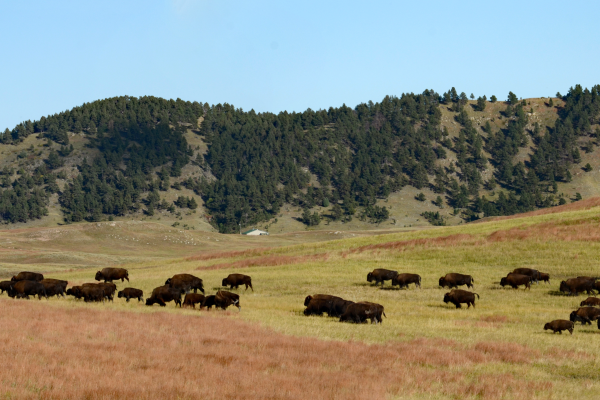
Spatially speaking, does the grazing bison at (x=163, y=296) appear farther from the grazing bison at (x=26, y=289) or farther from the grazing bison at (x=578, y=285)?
the grazing bison at (x=578, y=285)

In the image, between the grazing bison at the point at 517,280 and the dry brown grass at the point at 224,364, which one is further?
the grazing bison at the point at 517,280

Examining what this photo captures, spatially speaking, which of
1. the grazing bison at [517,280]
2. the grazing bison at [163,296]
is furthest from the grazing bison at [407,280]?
the grazing bison at [163,296]

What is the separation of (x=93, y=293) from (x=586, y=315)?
2393cm

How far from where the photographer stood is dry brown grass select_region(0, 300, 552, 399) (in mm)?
12570

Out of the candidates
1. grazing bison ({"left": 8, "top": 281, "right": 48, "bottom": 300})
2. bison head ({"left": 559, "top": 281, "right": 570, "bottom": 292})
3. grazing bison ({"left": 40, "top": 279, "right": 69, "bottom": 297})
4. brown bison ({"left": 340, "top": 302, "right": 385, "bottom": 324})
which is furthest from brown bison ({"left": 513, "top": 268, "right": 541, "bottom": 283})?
grazing bison ({"left": 8, "top": 281, "right": 48, "bottom": 300})

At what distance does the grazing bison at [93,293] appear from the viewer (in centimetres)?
3036

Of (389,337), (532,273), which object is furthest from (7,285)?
(532,273)

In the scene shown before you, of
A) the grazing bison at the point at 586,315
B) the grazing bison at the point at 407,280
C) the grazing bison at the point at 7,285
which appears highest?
the grazing bison at the point at 7,285

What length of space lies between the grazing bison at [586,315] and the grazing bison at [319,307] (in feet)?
35.1

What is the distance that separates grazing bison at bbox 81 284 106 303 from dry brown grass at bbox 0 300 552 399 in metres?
8.43

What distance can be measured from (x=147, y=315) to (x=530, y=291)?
23.9 metres

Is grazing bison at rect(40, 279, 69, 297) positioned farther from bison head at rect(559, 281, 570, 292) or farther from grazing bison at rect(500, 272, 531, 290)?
bison head at rect(559, 281, 570, 292)

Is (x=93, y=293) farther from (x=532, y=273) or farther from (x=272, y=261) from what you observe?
(x=272, y=261)

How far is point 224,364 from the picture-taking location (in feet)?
50.7
